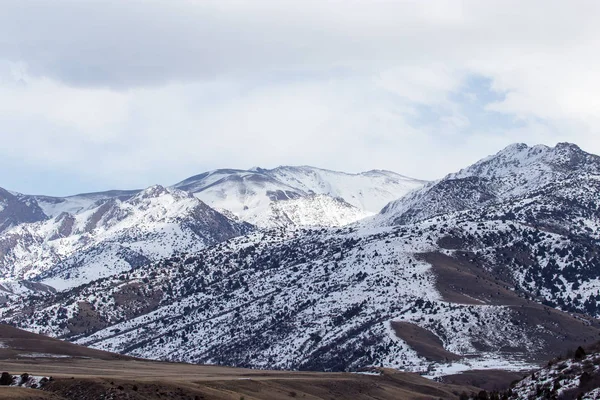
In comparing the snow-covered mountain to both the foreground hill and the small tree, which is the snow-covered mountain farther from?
the small tree

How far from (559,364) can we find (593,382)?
6440mm

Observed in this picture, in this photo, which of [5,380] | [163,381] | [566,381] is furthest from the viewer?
[163,381]

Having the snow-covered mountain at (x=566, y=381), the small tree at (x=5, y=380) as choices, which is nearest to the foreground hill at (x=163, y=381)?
the small tree at (x=5, y=380)

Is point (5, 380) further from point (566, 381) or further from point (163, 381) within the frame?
point (566, 381)

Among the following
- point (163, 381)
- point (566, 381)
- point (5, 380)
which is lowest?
point (163, 381)

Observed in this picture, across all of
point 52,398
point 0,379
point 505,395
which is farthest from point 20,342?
point 505,395

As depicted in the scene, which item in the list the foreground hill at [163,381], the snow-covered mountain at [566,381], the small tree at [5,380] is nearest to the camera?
the snow-covered mountain at [566,381]

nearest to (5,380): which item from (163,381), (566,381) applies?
(163,381)

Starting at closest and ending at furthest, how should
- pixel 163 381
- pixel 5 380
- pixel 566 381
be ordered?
pixel 566 381, pixel 5 380, pixel 163 381

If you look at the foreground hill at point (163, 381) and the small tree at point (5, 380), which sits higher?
the small tree at point (5, 380)

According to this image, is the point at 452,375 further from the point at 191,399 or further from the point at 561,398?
the point at 561,398

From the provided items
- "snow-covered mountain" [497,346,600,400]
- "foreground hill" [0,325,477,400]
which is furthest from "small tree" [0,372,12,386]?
"snow-covered mountain" [497,346,600,400]

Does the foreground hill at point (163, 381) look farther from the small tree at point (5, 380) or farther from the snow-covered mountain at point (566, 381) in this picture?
the snow-covered mountain at point (566, 381)

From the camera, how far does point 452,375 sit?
18188 centimetres
